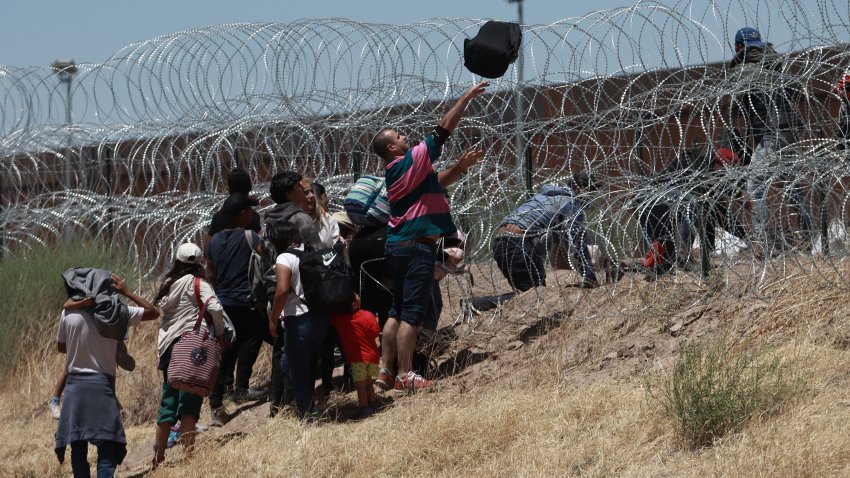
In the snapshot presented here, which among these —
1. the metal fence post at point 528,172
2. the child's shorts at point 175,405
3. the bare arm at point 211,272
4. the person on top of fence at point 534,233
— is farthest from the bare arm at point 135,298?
the metal fence post at point 528,172

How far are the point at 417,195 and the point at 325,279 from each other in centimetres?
70

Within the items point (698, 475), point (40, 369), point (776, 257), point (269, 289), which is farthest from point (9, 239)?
point (698, 475)

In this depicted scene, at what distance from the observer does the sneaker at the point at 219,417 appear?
7.99 meters

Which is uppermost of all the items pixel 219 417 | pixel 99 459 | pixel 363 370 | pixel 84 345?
pixel 84 345

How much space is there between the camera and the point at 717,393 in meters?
5.96

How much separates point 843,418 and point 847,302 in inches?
59.5

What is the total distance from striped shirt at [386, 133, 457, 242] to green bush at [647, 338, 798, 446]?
1.68 meters

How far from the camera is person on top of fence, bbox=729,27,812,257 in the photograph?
24.5 feet

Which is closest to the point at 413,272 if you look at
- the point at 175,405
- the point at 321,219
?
the point at 321,219

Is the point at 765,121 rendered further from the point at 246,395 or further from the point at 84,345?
the point at 84,345

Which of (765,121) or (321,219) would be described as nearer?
(321,219)

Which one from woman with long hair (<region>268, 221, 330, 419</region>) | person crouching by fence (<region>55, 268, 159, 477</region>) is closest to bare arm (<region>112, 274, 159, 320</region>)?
person crouching by fence (<region>55, 268, 159, 477</region>)

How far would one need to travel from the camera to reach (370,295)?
316 inches

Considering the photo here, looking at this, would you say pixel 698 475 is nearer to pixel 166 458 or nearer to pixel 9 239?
pixel 166 458
